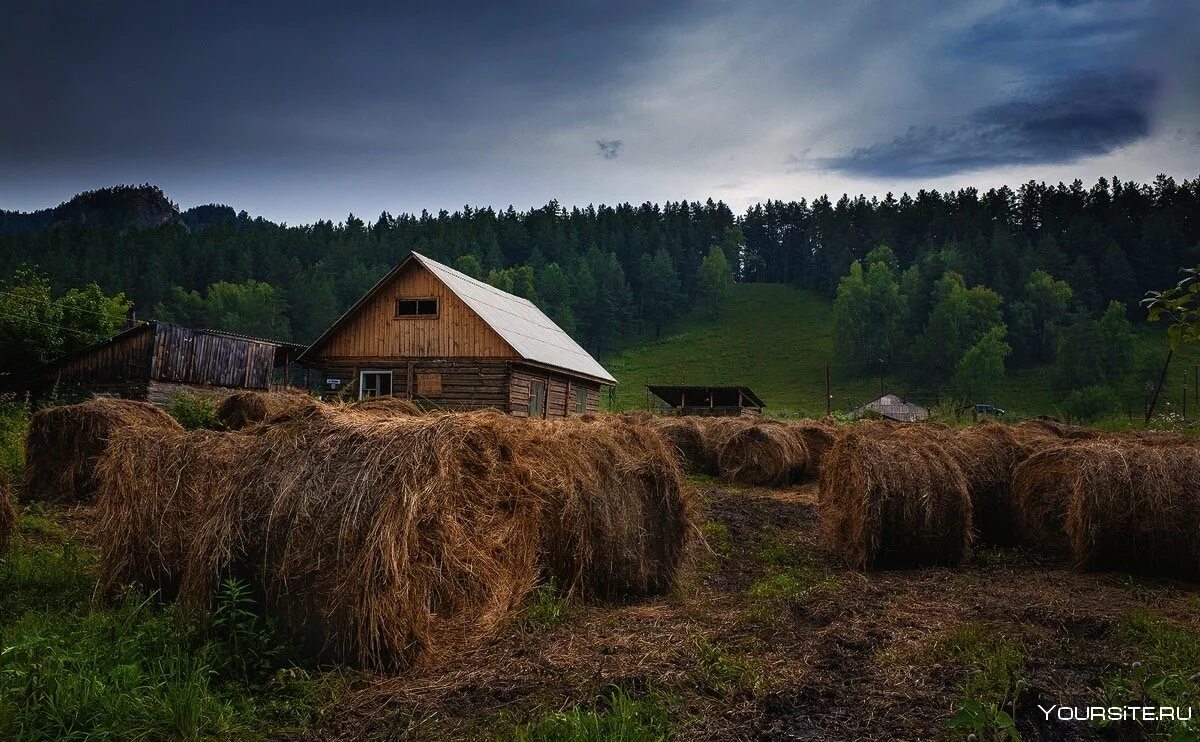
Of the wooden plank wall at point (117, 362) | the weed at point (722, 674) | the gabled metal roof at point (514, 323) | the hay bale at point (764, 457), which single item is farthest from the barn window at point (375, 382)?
the weed at point (722, 674)

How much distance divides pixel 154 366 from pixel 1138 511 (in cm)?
2542

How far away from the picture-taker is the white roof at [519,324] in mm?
26812

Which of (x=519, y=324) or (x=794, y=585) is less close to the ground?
(x=519, y=324)

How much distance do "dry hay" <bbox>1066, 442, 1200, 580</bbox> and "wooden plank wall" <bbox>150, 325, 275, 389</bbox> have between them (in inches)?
979

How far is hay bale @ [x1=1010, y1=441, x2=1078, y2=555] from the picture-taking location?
9008 mm

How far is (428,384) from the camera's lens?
27.1 m

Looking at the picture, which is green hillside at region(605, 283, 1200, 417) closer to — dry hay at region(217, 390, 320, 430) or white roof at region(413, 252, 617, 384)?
white roof at region(413, 252, 617, 384)

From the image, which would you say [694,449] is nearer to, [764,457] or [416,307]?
[764,457]

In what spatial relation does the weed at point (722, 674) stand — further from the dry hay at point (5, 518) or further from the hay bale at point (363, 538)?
the dry hay at point (5, 518)

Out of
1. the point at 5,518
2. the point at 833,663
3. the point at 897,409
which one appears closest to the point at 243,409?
the point at 5,518

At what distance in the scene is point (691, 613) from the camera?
646 centimetres

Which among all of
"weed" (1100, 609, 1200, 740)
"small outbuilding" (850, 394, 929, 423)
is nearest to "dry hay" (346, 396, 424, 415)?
"weed" (1100, 609, 1200, 740)

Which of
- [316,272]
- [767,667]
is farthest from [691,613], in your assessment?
[316,272]

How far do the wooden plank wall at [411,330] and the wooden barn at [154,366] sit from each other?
300 cm
